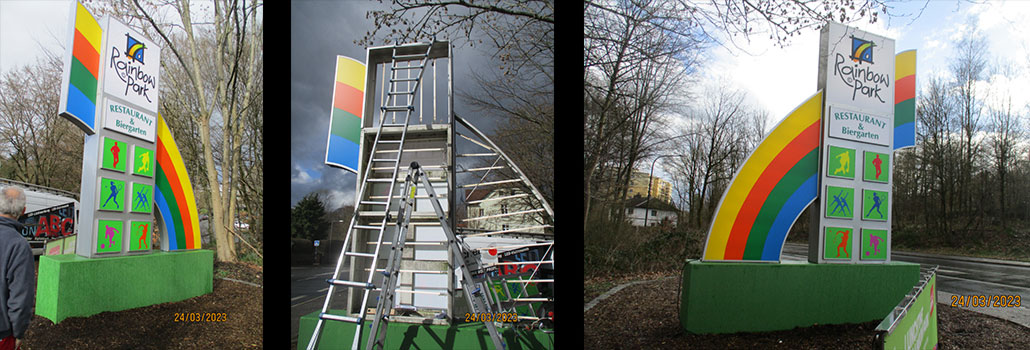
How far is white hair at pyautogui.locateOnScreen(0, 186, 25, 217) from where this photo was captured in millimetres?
2301

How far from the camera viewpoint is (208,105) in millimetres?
3242

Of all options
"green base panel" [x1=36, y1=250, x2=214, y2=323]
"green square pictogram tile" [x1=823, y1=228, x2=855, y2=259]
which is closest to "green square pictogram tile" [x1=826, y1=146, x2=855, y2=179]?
"green square pictogram tile" [x1=823, y1=228, x2=855, y2=259]

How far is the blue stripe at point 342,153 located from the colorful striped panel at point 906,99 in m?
2.59

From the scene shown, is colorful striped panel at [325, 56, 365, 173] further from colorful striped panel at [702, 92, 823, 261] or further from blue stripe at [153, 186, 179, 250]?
colorful striped panel at [702, 92, 823, 261]

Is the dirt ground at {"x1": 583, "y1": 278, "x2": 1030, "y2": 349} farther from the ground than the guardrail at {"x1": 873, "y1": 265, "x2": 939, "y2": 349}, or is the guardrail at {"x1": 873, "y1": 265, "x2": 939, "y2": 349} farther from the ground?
the guardrail at {"x1": 873, "y1": 265, "x2": 939, "y2": 349}

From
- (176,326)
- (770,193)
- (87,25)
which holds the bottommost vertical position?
(176,326)

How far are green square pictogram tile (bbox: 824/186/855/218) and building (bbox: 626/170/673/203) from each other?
716 mm

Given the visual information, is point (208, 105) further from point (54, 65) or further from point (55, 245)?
point (55, 245)

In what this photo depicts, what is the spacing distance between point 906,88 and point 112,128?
3.91 metres

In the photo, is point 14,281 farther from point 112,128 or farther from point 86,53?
point 86,53

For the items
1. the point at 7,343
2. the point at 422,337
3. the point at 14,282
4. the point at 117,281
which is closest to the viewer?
the point at 14,282

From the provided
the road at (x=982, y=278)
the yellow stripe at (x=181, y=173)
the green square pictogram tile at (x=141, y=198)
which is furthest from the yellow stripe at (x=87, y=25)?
the road at (x=982, y=278)

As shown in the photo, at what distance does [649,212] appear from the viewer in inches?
105

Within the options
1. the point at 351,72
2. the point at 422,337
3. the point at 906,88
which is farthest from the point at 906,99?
the point at 351,72
